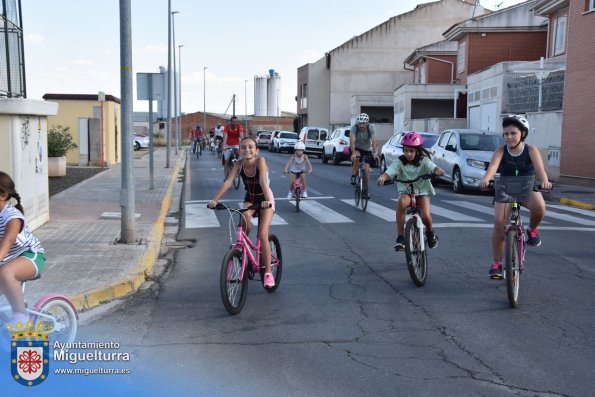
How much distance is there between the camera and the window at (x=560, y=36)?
2813 centimetres

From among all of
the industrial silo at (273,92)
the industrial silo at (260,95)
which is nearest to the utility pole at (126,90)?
the industrial silo at (260,95)

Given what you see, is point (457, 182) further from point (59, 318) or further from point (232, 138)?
point (59, 318)

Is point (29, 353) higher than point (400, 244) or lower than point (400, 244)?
lower

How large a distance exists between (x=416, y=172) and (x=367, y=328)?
2476 mm

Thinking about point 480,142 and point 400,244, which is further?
point 480,142

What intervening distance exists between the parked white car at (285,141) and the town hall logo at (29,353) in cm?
4683

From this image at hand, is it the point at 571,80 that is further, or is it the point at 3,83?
the point at 571,80

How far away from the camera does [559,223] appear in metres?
12.8

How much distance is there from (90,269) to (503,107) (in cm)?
2217

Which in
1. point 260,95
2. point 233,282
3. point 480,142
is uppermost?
point 260,95

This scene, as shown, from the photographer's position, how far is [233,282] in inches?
253

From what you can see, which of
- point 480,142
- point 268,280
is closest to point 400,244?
point 268,280

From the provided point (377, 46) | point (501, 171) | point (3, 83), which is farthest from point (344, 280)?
point (377, 46)

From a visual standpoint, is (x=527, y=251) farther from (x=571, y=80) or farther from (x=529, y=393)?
(x=571, y=80)
